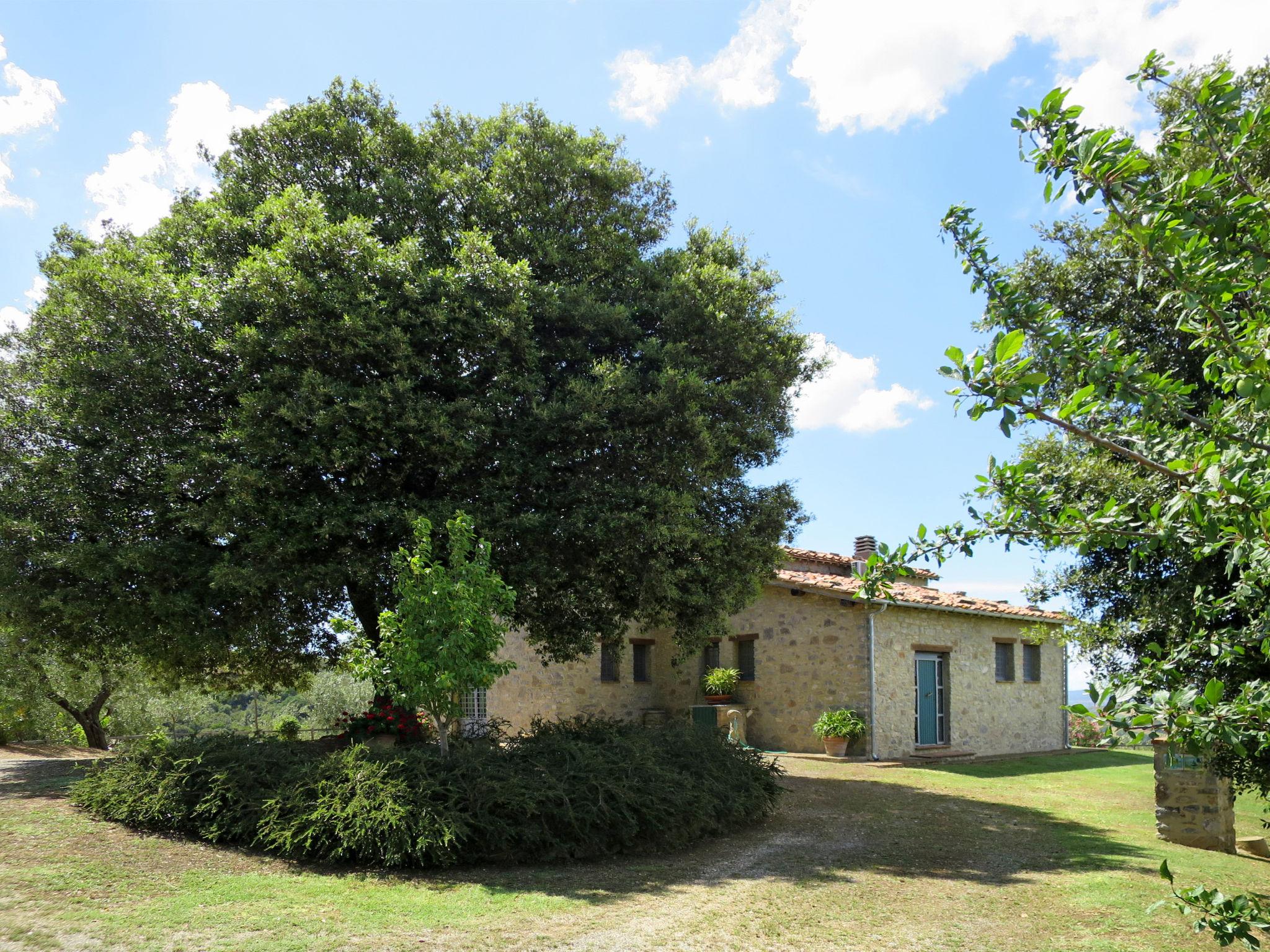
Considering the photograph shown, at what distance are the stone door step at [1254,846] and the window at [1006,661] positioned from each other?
38.5 ft

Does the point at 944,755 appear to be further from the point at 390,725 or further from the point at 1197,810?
the point at 390,725

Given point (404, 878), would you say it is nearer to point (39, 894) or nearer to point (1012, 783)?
Result: point (39, 894)

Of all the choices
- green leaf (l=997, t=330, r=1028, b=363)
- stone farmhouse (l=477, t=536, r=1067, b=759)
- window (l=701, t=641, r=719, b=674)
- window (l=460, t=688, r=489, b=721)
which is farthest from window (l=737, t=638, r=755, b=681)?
green leaf (l=997, t=330, r=1028, b=363)

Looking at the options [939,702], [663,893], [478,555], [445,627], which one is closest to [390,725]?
[445,627]

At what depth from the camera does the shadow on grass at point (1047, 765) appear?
17078mm

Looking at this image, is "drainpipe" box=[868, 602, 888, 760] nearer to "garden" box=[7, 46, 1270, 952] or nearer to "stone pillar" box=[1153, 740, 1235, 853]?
"garden" box=[7, 46, 1270, 952]

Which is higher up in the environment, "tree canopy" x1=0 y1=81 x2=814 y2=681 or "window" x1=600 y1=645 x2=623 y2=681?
"tree canopy" x1=0 y1=81 x2=814 y2=681

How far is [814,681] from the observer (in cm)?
1886

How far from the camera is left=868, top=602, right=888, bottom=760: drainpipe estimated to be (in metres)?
17.9

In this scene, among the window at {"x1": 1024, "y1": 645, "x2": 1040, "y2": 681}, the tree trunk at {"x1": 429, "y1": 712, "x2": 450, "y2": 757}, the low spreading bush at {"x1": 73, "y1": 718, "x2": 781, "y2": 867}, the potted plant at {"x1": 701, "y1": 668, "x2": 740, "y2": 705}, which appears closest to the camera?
the low spreading bush at {"x1": 73, "y1": 718, "x2": 781, "y2": 867}

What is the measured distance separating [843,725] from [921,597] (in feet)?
13.6

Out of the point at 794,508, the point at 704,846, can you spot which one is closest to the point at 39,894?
the point at 704,846

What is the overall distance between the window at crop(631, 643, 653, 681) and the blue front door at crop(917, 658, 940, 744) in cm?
694

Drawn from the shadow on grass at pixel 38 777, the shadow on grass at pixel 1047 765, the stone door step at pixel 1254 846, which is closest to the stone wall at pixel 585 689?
the shadow on grass at pixel 1047 765
